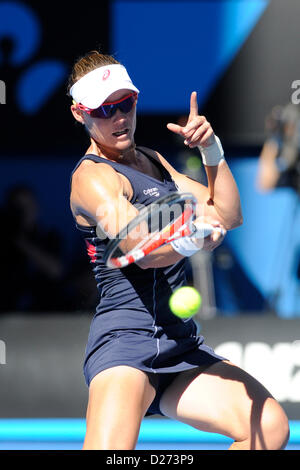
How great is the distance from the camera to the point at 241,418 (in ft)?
9.47

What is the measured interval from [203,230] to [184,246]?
9 cm

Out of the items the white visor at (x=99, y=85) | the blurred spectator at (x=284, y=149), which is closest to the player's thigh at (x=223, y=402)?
the white visor at (x=99, y=85)

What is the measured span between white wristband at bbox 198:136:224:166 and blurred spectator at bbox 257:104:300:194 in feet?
12.6

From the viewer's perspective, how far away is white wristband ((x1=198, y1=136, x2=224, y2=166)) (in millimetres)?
3095

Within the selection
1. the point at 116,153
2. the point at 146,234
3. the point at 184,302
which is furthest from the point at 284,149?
the point at 146,234

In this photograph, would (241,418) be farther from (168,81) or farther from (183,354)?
(168,81)

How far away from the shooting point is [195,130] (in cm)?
295

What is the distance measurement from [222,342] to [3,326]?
149cm

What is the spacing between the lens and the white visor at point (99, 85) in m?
2.92

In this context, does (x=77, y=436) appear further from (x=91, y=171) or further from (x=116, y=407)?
(x=91, y=171)

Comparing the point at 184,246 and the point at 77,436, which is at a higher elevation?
the point at 184,246

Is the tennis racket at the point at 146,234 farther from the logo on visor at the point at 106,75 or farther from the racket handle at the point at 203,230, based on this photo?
the logo on visor at the point at 106,75

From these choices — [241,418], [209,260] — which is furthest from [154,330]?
[209,260]
